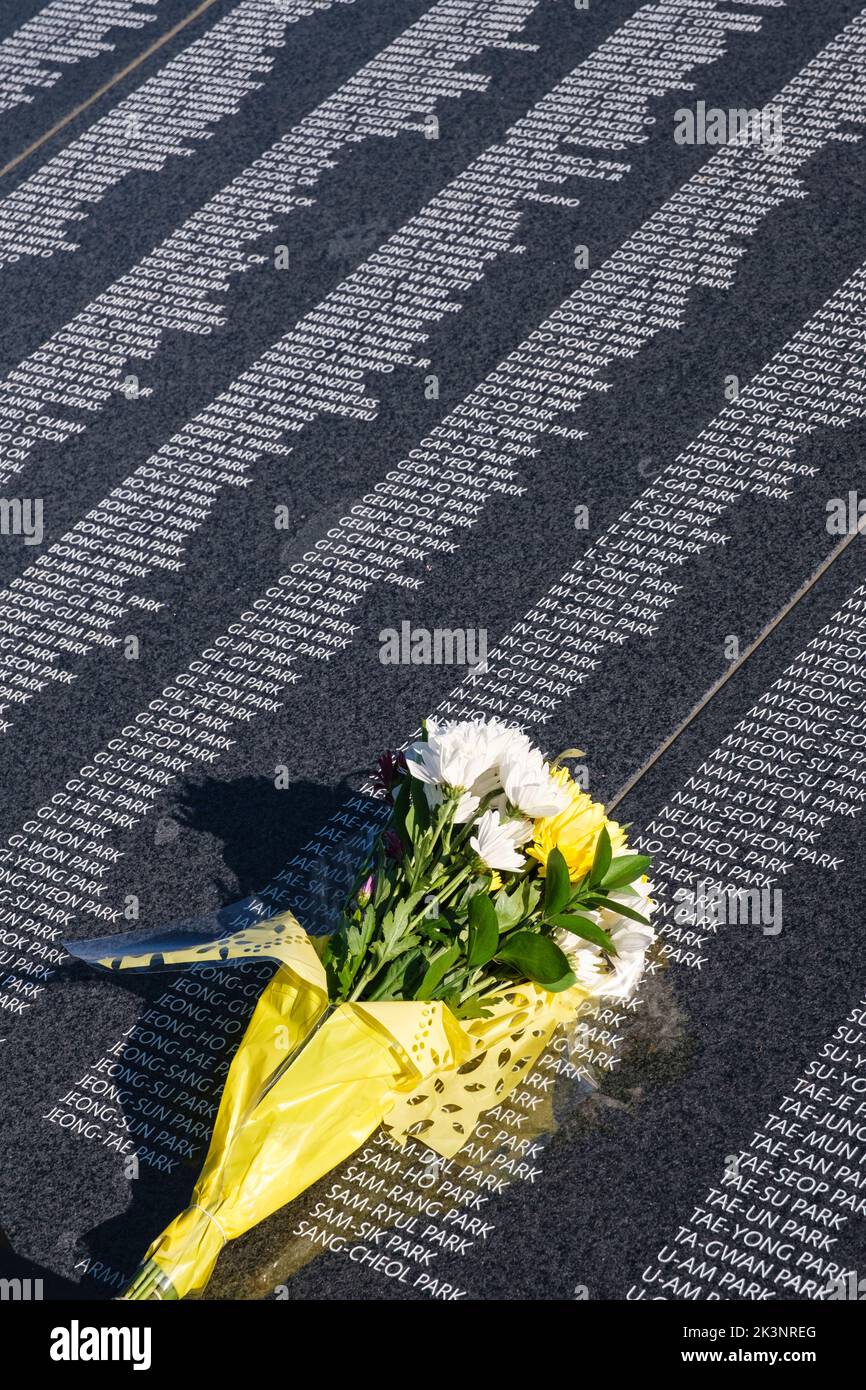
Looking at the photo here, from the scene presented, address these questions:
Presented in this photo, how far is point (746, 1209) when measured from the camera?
1.72 meters

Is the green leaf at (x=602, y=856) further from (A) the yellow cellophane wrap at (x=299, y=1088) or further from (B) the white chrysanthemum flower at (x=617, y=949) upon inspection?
(A) the yellow cellophane wrap at (x=299, y=1088)

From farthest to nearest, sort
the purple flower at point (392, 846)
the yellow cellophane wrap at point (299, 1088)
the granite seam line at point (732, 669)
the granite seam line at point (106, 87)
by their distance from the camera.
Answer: the granite seam line at point (106, 87) → the granite seam line at point (732, 669) → the purple flower at point (392, 846) → the yellow cellophane wrap at point (299, 1088)

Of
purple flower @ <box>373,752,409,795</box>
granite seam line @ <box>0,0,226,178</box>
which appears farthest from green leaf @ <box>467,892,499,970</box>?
granite seam line @ <box>0,0,226,178</box>

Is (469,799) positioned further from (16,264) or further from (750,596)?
(16,264)

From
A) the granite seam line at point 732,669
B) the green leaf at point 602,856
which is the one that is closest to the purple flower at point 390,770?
the green leaf at point 602,856

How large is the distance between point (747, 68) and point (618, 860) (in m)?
2.17

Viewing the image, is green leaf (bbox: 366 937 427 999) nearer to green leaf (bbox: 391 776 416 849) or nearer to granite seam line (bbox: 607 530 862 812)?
green leaf (bbox: 391 776 416 849)

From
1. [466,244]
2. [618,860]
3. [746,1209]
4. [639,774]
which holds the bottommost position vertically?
[746,1209]

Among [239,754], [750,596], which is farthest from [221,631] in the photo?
[750,596]

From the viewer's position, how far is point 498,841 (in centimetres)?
167

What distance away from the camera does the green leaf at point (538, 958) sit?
1.69 m

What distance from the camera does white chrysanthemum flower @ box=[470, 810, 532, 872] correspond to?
1.67 meters
